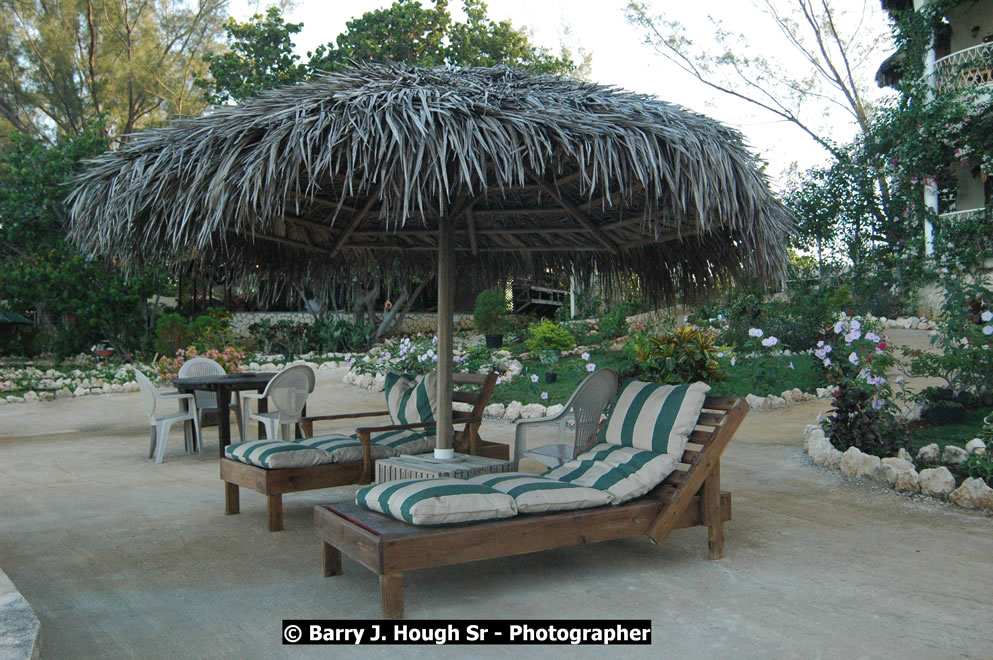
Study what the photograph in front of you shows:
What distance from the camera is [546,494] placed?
10.9ft

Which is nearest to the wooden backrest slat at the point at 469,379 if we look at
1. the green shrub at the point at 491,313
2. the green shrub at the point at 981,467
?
the green shrub at the point at 981,467

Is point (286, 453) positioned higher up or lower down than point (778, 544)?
higher up

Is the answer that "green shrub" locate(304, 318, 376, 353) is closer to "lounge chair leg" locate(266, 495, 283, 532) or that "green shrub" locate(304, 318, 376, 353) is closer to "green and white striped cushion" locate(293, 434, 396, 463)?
"green and white striped cushion" locate(293, 434, 396, 463)

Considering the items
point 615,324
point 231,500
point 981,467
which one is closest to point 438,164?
point 231,500

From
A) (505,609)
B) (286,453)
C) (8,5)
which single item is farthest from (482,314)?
(8,5)

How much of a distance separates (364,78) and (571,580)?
2653 mm

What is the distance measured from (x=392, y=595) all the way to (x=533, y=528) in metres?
0.64

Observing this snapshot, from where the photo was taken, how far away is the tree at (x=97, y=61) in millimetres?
20016

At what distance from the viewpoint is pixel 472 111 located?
139 inches

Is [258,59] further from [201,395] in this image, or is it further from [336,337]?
[201,395]

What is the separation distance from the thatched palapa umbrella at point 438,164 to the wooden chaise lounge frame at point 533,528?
116 cm

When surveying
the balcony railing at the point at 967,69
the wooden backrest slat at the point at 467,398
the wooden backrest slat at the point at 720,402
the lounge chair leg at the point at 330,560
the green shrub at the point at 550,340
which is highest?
the balcony railing at the point at 967,69

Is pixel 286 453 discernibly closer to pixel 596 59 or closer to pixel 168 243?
pixel 168 243

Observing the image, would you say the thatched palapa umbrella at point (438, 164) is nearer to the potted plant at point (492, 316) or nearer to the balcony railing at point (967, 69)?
the potted plant at point (492, 316)
